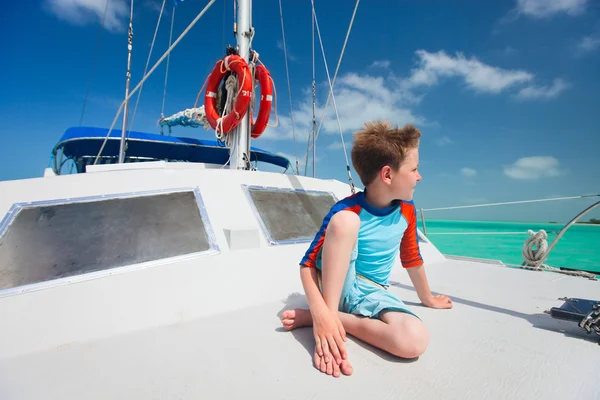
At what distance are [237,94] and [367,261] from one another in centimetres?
262

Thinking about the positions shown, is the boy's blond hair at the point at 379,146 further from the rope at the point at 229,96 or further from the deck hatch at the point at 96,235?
the rope at the point at 229,96

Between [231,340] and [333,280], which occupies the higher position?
[333,280]

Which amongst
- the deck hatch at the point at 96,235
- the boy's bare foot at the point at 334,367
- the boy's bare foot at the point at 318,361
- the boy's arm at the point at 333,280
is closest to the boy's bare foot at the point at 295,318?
the boy's bare foot at the point at 318,361

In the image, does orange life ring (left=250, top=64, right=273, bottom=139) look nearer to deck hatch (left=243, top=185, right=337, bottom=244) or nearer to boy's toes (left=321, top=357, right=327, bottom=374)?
deck hatch (left=243, top=185, right=337, bottom=244)

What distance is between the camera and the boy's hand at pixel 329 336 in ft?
3.42

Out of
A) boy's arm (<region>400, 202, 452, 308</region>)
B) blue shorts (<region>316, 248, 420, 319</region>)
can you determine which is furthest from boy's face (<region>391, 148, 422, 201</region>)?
blue shorts (<region>316, 248, 420, 319</region>)

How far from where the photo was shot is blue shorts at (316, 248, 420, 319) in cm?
119

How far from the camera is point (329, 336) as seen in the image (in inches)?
42.4

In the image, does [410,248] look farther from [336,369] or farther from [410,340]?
[336,369]

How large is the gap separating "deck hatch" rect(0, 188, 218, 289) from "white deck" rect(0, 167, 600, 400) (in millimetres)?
85

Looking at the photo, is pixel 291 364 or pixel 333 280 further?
pixel 333 280

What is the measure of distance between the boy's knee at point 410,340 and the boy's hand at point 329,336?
0.19 m

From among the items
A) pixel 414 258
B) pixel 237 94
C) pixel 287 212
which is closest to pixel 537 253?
pixel 414 258

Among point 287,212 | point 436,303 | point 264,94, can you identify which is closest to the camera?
point 436,303
